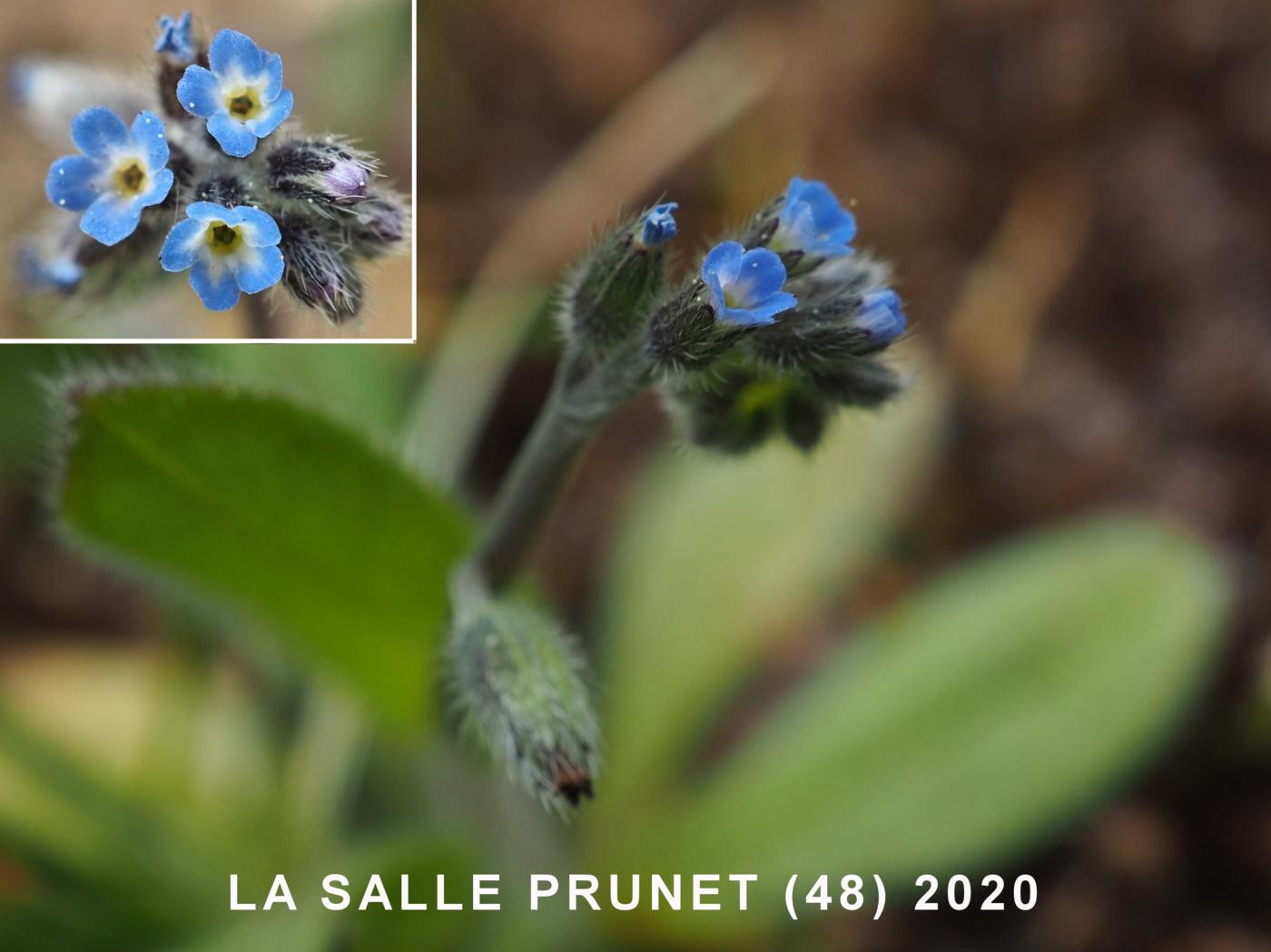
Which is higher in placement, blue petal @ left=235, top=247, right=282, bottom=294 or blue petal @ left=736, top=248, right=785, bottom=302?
blue petal @ left=235, top=247, right=282, bottom=294

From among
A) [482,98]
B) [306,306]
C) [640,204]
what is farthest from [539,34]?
[306,306]

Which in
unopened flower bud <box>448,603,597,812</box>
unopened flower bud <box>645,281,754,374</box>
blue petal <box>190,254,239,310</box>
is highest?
blue petal <box>190,254,239,310</box>

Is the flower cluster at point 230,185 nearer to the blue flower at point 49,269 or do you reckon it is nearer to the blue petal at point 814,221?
the blue flower at point 49,269

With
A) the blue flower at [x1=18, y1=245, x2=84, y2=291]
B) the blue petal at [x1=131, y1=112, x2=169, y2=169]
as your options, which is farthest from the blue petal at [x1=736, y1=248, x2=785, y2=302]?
the blue flower at [x1=18, y1=245, x2=84, y2=291]

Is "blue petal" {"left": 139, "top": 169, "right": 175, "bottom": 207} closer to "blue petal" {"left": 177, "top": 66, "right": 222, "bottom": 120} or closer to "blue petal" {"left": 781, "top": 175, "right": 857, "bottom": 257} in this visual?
"blue petal" {"left": 177, "top": 66, "right": 222, "bottom": 120}

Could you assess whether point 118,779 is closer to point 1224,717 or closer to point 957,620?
point 957,620
